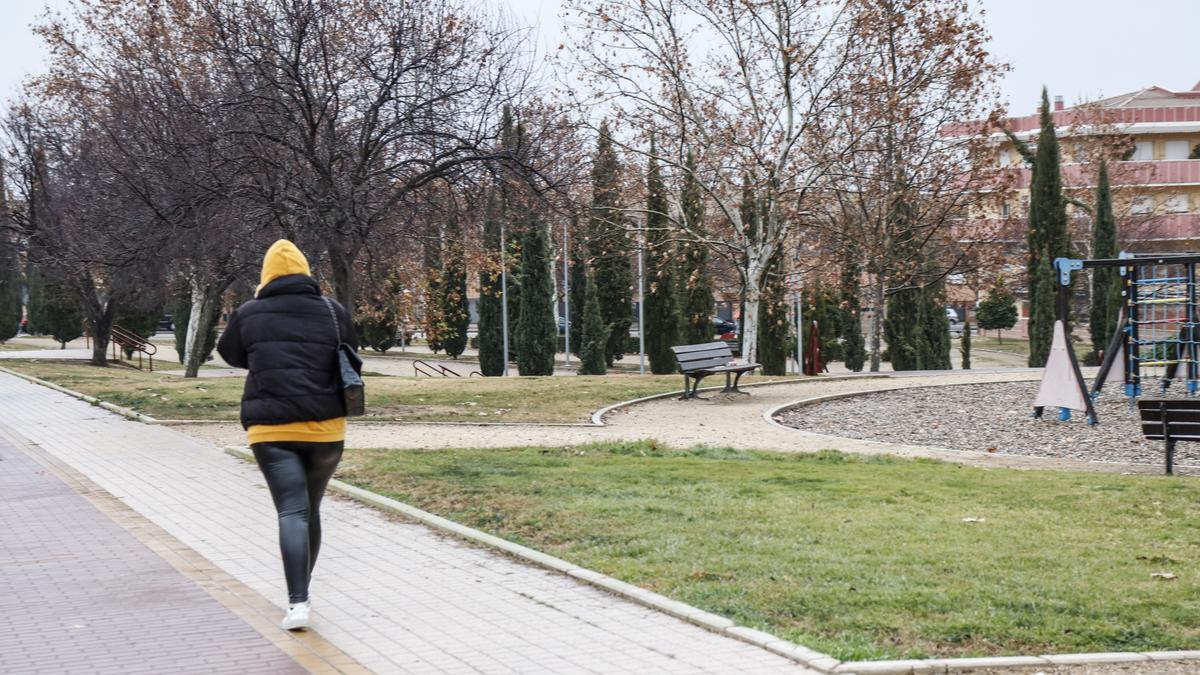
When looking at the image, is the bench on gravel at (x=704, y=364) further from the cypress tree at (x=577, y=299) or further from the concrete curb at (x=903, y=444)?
the cypress tree at (x=577, y=299)

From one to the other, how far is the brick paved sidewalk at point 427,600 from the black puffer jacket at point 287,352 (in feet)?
3.62

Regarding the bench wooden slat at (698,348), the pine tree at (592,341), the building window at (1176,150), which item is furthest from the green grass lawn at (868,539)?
the building window at (1176,150)

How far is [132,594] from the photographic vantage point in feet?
24.3

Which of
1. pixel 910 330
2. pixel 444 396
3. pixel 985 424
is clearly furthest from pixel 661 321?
pixel 985 424

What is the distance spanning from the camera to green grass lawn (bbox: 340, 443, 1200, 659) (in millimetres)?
6082

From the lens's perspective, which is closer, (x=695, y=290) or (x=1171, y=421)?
(x=1171, y=421)

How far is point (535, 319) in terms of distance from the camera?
4275 centimetres

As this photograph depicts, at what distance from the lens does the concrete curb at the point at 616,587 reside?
573 cm

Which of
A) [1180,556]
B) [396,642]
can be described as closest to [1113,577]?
[1180,556]

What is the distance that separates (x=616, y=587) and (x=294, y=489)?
1793 millimetres

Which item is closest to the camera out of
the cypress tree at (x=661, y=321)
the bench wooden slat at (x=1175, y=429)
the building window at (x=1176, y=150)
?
the bench wooden slat at (x=1175, y=429)

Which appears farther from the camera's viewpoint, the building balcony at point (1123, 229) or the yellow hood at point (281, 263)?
the building balcony at point (1123, 229)

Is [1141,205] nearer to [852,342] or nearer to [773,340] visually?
[852,342]

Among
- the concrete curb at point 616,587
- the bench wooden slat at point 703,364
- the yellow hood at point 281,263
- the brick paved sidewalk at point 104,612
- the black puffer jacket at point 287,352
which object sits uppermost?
the yellow hood at point 281,263
